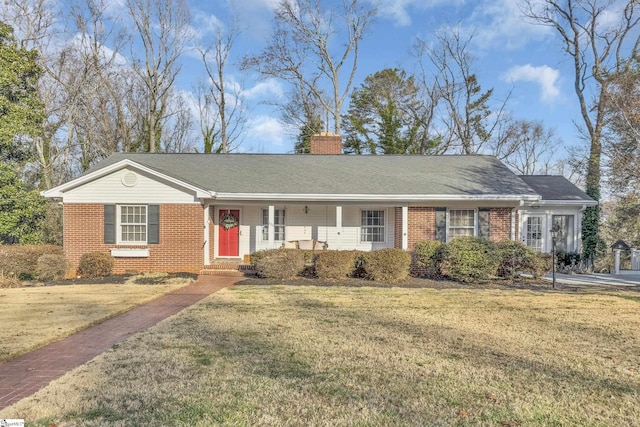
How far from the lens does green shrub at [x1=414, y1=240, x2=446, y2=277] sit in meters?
11.8

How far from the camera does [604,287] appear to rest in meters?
10.9

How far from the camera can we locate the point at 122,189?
12359 millimetres

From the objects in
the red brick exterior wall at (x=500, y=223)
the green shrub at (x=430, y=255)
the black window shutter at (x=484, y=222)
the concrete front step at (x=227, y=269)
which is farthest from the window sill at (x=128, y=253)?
the red brick exterior wall at (x=500, y=223)

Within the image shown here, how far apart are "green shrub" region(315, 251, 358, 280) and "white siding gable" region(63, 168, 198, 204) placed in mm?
4660

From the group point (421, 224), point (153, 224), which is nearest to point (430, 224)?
point (421, 224)

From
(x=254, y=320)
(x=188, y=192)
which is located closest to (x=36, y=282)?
(x=188, y=192)

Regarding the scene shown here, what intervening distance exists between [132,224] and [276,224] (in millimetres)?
4913

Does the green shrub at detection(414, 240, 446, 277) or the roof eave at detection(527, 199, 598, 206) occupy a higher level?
the roof eave at detection(527, 199, 598, 206)

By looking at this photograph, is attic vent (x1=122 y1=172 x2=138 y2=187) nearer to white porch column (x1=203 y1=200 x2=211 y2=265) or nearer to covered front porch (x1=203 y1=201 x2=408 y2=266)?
white porch column (x1=203 y1=200 x2=211 y2=265)

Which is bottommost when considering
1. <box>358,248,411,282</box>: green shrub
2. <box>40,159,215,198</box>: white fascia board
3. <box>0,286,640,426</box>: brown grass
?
<box>0,286,640,426</box>: brown grass

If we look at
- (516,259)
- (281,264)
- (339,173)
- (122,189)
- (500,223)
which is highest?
(339,173)

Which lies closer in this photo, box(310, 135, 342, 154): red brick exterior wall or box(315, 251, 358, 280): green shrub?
box(315, 251, 358, 280): green shrub

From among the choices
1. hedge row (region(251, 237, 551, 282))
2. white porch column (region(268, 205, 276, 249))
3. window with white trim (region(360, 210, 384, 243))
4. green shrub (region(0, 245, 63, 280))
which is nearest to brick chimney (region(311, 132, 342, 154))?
window with white trim (region(360, 210, 384, 243))

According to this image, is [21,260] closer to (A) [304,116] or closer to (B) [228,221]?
(B) [228,221]
